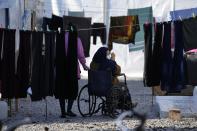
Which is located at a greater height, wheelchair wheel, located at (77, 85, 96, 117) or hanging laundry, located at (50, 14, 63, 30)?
hanging laundry, located at (50, 14, 63, 30)

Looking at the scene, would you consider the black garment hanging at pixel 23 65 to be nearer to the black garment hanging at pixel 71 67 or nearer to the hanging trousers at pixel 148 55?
the black garment hanging at pixel 71 67

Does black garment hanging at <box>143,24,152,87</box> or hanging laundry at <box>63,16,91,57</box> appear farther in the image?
hanging laundry at <box>63,16,91,57</box>

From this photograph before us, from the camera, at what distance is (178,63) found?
1030 centimetres

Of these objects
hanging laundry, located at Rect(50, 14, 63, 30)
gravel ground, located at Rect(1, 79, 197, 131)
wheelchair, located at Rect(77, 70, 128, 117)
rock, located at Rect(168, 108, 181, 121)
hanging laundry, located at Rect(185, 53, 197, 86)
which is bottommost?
gravel ground, located at Rect(1, 79, 197, 131)

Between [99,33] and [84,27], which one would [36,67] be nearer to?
[84,27]

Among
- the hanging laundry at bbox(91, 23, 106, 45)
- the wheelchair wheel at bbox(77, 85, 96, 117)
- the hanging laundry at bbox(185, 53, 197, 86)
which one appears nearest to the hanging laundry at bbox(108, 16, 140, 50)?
the hanging laundry at bbox(91, 23, 106, 45)

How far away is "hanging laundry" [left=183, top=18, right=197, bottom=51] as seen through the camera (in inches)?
400

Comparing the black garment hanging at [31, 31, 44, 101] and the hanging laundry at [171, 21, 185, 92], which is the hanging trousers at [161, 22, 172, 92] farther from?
the black garment hanging at [31, 31, 44, 101]

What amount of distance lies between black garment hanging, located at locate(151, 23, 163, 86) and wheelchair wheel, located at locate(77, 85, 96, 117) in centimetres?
140

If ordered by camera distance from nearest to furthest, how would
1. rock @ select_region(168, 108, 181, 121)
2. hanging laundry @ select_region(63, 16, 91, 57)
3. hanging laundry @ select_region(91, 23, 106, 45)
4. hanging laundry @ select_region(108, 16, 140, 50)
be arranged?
rock @ select_region(168, 108, 181, 121) < hanging laundry @ select_region(63, 16, 91, 57) < hanging laundry @ select_region(108, 16, 140, 50) < hanging laundry @ select_region(91, 23, 106, 45)

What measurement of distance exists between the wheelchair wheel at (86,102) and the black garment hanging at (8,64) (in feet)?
4.83

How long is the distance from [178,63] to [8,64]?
10.4 ft

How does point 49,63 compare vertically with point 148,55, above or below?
below

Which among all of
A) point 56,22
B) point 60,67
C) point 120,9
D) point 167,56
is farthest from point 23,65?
point 120,9
